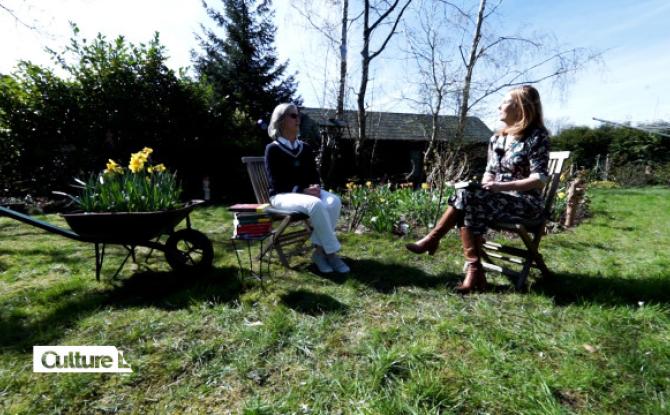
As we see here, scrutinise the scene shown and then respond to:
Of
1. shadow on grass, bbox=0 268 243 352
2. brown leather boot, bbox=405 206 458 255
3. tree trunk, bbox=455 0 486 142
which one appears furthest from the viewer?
tree trunk, bbox=455 0 486 142

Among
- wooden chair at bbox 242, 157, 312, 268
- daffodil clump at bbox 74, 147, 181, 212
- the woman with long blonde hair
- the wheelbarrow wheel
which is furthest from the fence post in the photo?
daffodil clump at bbox 74, 147, 181, 212

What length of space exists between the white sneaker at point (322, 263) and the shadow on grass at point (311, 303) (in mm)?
450

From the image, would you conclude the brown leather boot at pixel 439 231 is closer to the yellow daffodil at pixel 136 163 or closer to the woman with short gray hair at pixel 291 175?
the woman with short gray hair at pixel 291 175

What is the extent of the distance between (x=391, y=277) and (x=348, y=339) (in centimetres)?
105

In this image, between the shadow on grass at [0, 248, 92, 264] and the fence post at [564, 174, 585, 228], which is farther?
the fence post at [564, 174, 585, 228]

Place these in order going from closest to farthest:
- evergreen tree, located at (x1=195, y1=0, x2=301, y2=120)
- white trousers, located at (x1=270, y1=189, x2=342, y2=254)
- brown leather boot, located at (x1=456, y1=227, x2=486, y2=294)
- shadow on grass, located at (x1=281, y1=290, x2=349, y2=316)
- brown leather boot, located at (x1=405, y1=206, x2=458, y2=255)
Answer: shadow on grass, located at (x1=281, y1=290, x2=349, y2=316), brown leather boot, located at (x1=456, y1=227, x2=486, y2=294), brown leather boot, located at (x1=405, y1=206, x2=458, y2=255), white trousers, located at (x1=270, y1=189, x2=342, y2=254), evergreen tree, located at (x1=195, y1=0, x2=301, y2=120)

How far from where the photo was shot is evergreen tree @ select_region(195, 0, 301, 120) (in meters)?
13.8

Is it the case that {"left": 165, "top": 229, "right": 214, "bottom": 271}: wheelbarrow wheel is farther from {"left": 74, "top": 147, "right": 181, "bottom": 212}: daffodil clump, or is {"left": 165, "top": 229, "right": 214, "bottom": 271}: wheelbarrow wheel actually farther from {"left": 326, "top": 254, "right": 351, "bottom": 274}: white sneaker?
{"left": 326, "top": 254, "right": 351, "bottom": 274}: white sneaker

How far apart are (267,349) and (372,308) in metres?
0.78

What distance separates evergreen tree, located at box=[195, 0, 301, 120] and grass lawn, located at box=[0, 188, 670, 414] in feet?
38.7

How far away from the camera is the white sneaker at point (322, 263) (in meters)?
3.00

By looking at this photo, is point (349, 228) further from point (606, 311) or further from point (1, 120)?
point (1, 120)

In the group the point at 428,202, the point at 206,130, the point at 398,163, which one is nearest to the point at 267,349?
the point at 428,202

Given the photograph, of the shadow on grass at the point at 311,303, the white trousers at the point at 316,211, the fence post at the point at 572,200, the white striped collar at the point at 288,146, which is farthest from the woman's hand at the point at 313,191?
the fence post at the point at 572,200
